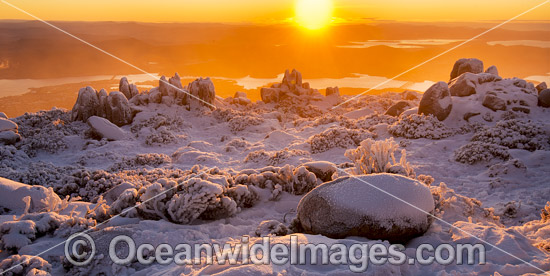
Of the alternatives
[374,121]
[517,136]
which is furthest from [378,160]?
[374,121]

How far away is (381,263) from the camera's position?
10.6 feet

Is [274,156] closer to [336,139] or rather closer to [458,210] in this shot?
[336,139]

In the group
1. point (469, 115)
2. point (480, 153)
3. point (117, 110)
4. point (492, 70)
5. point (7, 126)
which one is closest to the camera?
point (480, 153)

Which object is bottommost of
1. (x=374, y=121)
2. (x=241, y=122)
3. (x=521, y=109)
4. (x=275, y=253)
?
(x=241, y=122)

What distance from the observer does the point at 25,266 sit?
12.1 ft

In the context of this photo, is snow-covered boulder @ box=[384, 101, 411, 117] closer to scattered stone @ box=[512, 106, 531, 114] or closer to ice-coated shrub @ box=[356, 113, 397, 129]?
ice-coated shrub @ box=[356, 113, 397, 129]

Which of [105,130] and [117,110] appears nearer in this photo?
[105,130]

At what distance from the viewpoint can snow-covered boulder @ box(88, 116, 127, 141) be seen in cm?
1661

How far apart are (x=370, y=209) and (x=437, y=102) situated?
13184mm

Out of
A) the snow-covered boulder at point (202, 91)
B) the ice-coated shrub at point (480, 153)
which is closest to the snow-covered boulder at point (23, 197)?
the ice-coated shrub at point (480, 153)

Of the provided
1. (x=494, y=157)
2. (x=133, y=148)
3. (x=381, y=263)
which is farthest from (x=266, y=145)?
(x=381, y=263)

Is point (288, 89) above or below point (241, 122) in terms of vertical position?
above

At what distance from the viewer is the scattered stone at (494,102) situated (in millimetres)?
15117

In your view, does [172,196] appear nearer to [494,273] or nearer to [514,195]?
[494,273]
